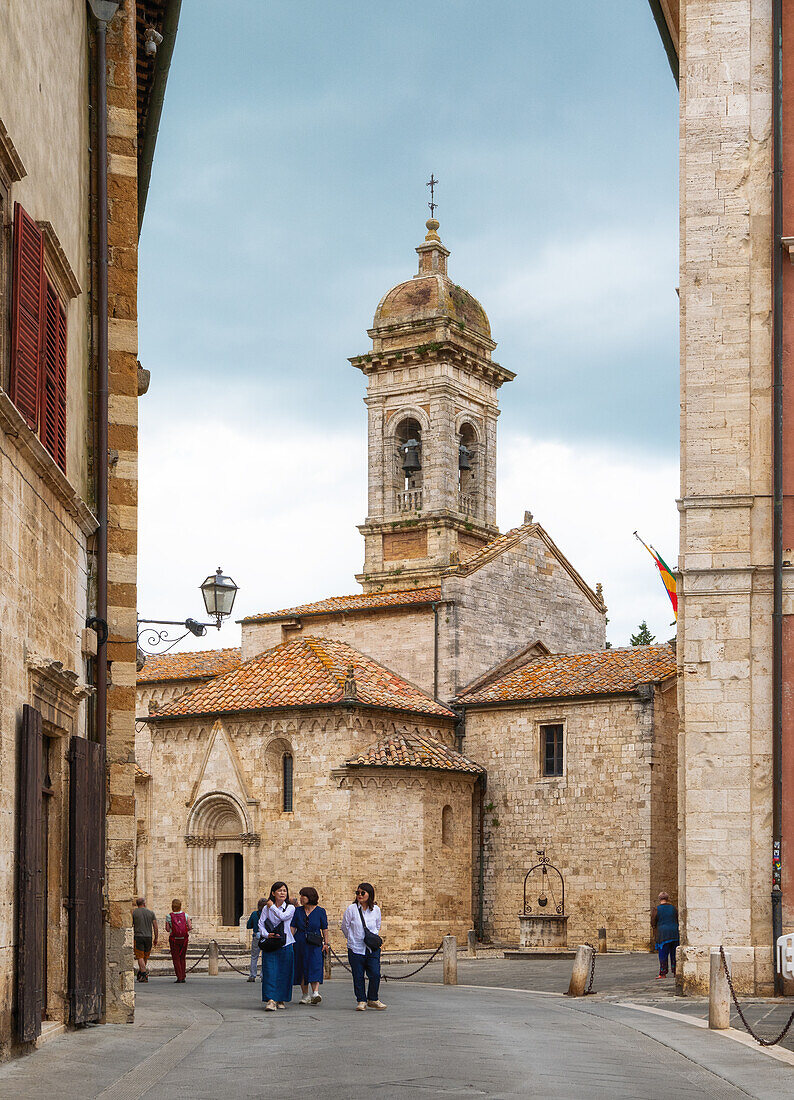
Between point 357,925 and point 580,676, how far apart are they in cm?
2094

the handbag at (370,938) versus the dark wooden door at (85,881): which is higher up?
the dark wooden door at (85,881)

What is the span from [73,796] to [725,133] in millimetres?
12492

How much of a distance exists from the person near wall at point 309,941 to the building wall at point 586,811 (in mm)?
16701

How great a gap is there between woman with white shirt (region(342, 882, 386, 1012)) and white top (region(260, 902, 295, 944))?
72cm

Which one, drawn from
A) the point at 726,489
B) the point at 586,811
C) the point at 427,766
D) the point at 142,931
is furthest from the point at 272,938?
the point at 586,811

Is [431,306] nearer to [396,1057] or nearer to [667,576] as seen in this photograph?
[667,576]

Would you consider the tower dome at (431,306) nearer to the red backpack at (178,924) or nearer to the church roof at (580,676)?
the church roof at (580,676)

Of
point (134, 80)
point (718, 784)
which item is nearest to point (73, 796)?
point (134, 80)

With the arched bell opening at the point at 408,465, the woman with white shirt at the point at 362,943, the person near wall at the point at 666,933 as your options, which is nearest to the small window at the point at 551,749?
the arched bell opening at the point at 408,465

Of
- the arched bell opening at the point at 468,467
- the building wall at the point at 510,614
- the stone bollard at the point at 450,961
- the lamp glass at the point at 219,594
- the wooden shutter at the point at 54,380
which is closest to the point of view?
the wooden shutter at the point at 54,380

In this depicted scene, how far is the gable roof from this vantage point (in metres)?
40.6

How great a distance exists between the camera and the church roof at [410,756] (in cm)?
3522

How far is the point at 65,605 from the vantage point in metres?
13.8

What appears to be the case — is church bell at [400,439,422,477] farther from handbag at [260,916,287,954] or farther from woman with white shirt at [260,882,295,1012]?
handbag at [260,916,287,954]
